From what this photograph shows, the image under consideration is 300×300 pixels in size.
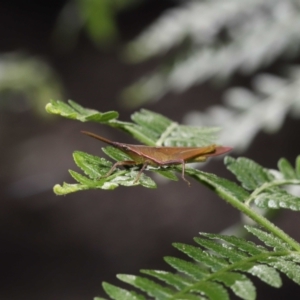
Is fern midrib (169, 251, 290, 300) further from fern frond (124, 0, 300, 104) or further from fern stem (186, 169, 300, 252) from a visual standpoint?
fern frond (124, 0, 300, 104)

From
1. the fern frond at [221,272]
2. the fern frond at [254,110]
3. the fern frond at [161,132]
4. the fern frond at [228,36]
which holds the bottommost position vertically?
the fern frond at [221,272]

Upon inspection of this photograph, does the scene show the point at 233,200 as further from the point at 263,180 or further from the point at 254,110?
the point at 254,110

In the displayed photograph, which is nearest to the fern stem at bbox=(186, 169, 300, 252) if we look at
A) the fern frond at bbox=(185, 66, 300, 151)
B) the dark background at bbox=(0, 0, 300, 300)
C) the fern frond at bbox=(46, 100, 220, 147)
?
the fern frond at bbox=(46, 100, 220, 147)

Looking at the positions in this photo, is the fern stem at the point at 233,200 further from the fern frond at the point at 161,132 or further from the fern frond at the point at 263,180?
the fern frond at the point at 161,132

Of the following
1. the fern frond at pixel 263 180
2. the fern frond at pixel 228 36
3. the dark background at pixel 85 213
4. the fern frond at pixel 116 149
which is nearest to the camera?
the fern frond at pixel 116 149

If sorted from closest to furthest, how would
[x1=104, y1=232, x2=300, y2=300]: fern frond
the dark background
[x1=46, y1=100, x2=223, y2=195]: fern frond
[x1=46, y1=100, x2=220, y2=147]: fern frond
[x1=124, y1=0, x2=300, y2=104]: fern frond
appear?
[x1=104, y1=232, x2=300, y2=300]: fern frond, [x1=46, y1=100, x2=223, y2=195]: fern frond, [x1=46, y1=100, x2=220, y2=147]: fern frond, [x1=124, y1=0, x2=300, y2=104]: fern frond, the dark background

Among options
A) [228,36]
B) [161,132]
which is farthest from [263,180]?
[228,36]

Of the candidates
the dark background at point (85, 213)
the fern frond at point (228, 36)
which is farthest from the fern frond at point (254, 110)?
the dark background at point (85, 213)
